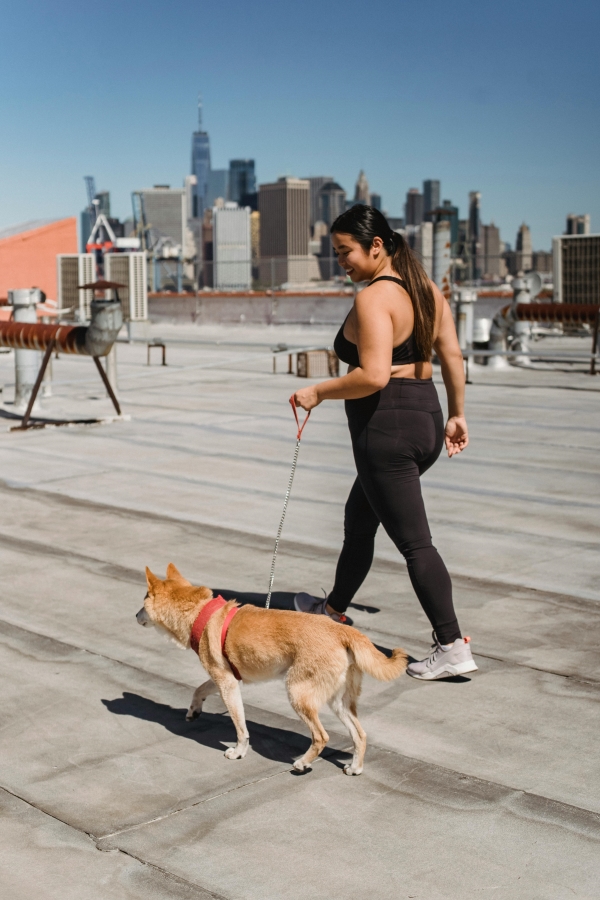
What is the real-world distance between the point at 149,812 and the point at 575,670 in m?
2.26

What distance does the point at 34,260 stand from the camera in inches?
1708

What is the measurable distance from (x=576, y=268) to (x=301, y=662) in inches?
1301

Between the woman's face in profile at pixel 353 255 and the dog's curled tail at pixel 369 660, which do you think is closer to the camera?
the dog's curled tail at pixel 369 660

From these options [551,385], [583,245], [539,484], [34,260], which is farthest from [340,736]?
[34,260]

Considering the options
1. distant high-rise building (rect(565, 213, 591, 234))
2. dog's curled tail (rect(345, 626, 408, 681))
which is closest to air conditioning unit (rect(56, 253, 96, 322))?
dog's curled tail (rect(345, 626, 408, 681))

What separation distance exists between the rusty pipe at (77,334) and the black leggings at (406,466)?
9080 millimetres

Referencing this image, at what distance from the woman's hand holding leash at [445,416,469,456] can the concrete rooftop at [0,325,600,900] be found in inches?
39.2

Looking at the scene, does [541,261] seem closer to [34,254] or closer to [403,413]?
[34,254]

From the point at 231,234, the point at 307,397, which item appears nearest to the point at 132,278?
the point at 307,397

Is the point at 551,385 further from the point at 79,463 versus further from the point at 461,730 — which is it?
the point at 461,730

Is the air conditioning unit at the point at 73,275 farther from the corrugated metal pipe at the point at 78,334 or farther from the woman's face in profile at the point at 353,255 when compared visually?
the woman's face in profile at the point at 353,255

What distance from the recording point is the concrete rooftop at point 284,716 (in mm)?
3285

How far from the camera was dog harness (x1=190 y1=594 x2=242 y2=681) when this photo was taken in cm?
406

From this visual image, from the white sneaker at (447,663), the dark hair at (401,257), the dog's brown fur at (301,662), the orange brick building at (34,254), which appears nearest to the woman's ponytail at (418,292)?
the dark hair at (401,257)
